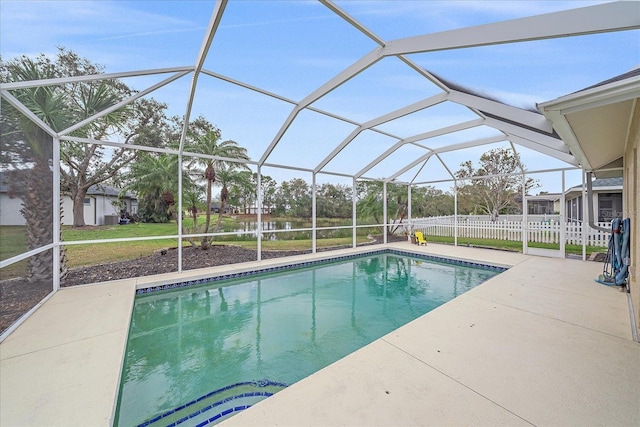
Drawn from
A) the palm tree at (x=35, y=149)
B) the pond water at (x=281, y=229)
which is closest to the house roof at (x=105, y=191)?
the pond water at (x=281, y=229)

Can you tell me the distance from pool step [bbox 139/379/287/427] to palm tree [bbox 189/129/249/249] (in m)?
6.47

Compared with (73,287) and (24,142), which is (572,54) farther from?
(73,287)

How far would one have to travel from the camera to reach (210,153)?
798cm

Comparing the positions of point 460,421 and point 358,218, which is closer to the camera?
point 460,421

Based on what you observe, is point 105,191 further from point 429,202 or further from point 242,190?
point 429,202

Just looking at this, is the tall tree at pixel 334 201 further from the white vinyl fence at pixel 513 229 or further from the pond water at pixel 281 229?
the white vinyl fence at pixel 513 229

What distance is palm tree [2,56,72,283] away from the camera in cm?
347

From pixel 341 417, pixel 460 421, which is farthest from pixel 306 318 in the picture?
pixel 460 421

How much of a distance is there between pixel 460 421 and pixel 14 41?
20.7 ft

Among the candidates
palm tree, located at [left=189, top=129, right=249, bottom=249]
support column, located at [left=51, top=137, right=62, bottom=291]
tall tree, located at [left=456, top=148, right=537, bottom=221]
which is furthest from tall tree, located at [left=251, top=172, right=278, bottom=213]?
tall tree, located at [left=456, top=148, right=537, bottom=221]

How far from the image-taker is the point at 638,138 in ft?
9.78

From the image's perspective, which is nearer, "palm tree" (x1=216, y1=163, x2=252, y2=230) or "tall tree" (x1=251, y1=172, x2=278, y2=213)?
"tall tree" (x1=251, y1=172, x2=278, y2=213)

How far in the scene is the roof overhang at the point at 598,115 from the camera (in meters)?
1.80

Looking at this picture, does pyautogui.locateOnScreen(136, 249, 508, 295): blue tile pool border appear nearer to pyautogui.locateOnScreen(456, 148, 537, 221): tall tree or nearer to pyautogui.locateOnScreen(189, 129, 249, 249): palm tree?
pyautogui.locateOnScreen(189, 129, 249, 249): palm tree
